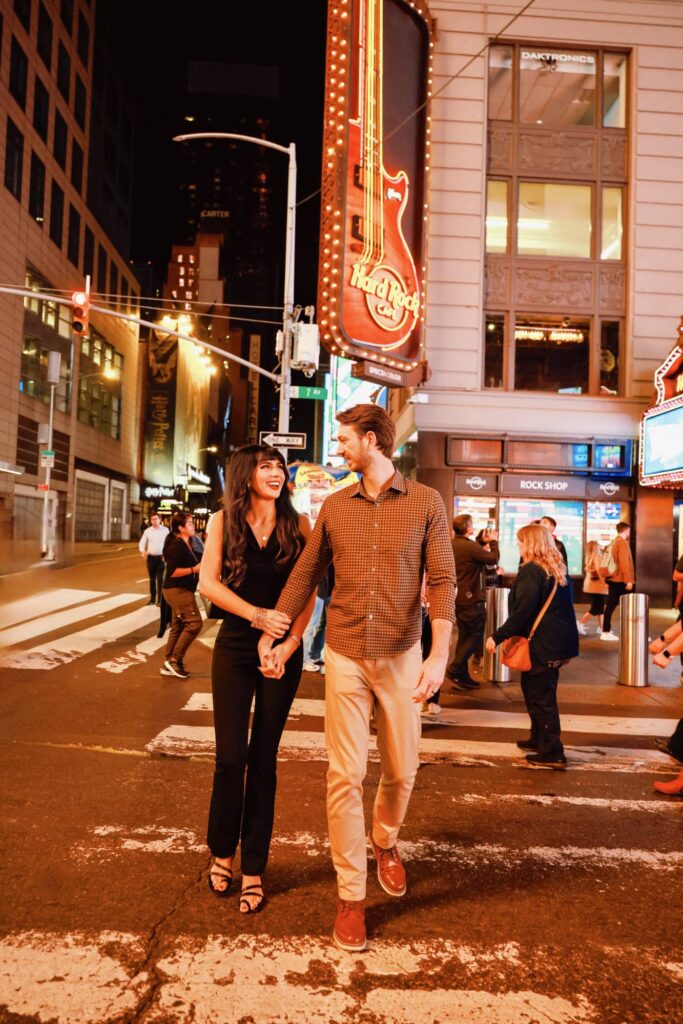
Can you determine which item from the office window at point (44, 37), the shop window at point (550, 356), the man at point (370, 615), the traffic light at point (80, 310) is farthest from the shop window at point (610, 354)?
the office window at point (44, 37)

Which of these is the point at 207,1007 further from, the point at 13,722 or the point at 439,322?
the point at 439,322

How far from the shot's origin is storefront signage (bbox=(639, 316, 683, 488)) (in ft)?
54.5

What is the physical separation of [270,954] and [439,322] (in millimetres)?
17682

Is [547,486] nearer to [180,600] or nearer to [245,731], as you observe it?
[180,600]

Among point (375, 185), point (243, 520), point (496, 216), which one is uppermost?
point (496, 216)

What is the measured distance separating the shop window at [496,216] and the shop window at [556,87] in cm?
196

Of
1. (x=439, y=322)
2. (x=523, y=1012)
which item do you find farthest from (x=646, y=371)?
(x=523, y=1012)

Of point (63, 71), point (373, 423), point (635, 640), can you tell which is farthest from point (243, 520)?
point (63, 71)

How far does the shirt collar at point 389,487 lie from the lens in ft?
11.1

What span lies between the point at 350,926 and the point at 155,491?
7420 cm

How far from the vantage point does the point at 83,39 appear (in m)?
51.1

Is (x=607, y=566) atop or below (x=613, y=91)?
below

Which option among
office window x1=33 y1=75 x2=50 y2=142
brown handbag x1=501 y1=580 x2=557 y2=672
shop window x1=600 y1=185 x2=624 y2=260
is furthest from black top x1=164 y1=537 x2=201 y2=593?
office window x1=33 y1=75 x2=50 y2=142

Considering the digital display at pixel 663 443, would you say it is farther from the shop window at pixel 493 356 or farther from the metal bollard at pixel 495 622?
the metal bollard at pixel 495 622
